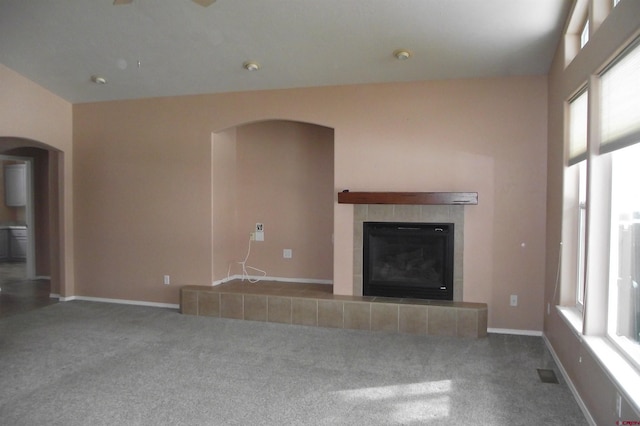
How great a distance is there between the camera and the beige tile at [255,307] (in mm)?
4625

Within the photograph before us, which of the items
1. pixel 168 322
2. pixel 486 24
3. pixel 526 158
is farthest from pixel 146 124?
pixel 526 158

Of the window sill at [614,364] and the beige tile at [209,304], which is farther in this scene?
the beige tile at [209,304]

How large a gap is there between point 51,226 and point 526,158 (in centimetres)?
591

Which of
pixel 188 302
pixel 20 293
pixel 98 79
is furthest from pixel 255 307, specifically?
pixel 20 293

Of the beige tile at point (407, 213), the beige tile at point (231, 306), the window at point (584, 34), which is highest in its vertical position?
the window at point (584, 34)

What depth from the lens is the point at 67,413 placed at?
2.60 meters

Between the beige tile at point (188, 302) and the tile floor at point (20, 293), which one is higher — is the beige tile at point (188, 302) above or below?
above

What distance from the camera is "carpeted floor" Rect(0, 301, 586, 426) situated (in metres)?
2.58

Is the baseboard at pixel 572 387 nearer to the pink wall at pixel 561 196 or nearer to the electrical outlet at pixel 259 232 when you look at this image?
the pink wall at pixel 561 196

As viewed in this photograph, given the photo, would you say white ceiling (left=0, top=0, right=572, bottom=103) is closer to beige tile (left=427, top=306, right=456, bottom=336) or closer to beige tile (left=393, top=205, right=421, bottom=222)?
beige tile (left=393, top=205, right=421, bottom=222)

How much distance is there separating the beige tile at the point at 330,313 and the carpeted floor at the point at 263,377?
0.37 feet

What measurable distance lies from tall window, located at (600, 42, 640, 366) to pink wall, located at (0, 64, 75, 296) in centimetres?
558

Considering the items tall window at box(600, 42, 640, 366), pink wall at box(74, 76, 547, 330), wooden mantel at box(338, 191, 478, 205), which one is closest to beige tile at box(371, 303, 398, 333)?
pink wall at box(74, 76, 547, 330)

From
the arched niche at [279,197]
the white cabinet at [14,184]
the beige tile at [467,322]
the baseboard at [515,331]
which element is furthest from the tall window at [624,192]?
the white cabinet at [14,184]
